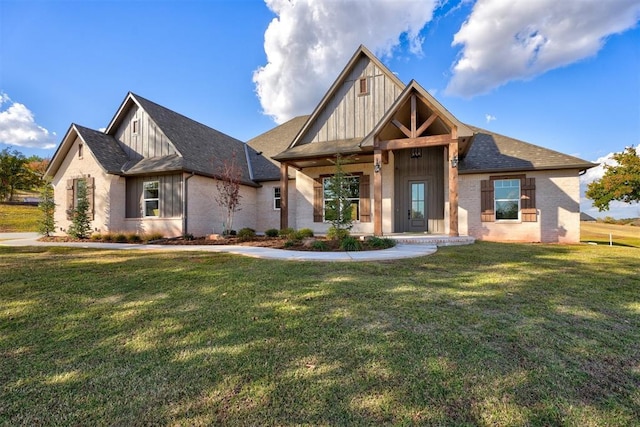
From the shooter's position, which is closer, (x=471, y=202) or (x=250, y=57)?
(x=471, y=202)

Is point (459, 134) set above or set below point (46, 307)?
above

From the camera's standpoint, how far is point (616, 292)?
4.52 metres

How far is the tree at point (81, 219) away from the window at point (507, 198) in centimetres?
1953

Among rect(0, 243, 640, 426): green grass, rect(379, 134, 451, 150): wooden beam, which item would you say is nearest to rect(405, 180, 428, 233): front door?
rect(379, 134, 451, 150): wooden beam

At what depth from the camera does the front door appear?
1326 cm

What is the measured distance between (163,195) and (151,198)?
880mm

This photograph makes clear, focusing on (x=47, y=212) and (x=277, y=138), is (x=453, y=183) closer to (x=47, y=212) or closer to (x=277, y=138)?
(x=277, y=138)

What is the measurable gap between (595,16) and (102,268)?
18167 mm

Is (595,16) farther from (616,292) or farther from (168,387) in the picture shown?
(168,387)

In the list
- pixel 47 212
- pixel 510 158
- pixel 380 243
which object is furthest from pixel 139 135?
pixel 510 158

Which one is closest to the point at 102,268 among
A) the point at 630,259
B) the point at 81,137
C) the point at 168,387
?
the point at 168,387

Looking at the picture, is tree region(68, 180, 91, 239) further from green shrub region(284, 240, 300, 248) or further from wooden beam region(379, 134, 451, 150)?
wooden beam region(379, 134, 451, 150)

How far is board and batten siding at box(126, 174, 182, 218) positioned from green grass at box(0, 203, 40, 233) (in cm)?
1015

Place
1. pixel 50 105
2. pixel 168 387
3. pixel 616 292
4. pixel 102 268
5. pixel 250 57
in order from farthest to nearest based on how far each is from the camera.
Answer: pixel 50 105, pixel 250 57, pixel 102 268, pixel 616 292, pixel 168 387
